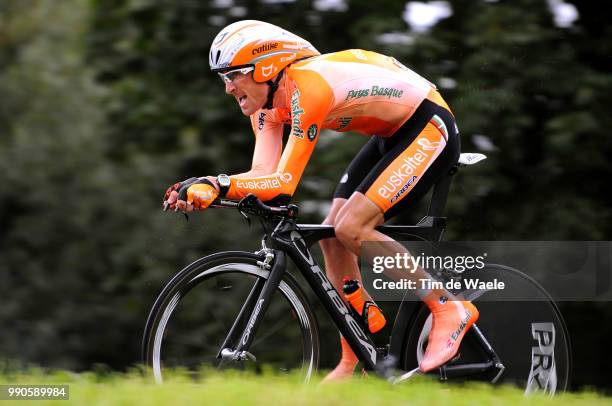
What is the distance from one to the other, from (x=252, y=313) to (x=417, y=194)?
4.09 feet

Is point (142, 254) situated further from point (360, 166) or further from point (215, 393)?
point (215, 393)

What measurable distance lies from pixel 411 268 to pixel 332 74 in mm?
1251

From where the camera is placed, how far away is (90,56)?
43.1 feet

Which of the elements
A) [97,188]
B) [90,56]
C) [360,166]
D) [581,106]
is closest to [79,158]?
[97,188]

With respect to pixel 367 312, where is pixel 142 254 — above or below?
below

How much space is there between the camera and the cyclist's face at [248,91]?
5.36m

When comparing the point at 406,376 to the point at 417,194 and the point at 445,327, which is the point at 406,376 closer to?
the point at 445,327

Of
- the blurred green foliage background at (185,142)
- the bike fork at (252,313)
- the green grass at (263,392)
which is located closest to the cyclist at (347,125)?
the bike fork at (252,313)

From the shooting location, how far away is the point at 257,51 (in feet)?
17.4

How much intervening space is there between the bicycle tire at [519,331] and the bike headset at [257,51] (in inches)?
66.5

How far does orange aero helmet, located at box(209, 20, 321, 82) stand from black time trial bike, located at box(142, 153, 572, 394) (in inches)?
31.7

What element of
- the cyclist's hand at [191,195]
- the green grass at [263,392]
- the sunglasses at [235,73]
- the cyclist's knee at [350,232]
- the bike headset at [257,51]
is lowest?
the green grass at [263,392]

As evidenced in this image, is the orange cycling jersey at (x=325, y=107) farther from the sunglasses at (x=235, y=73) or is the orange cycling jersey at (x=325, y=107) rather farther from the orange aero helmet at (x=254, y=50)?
the sunglasses at (x=235, y=73)

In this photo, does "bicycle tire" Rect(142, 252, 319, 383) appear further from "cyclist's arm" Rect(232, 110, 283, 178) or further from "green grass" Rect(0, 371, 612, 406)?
"cyclist's arm" Rect(232, 110, 283, 178)
